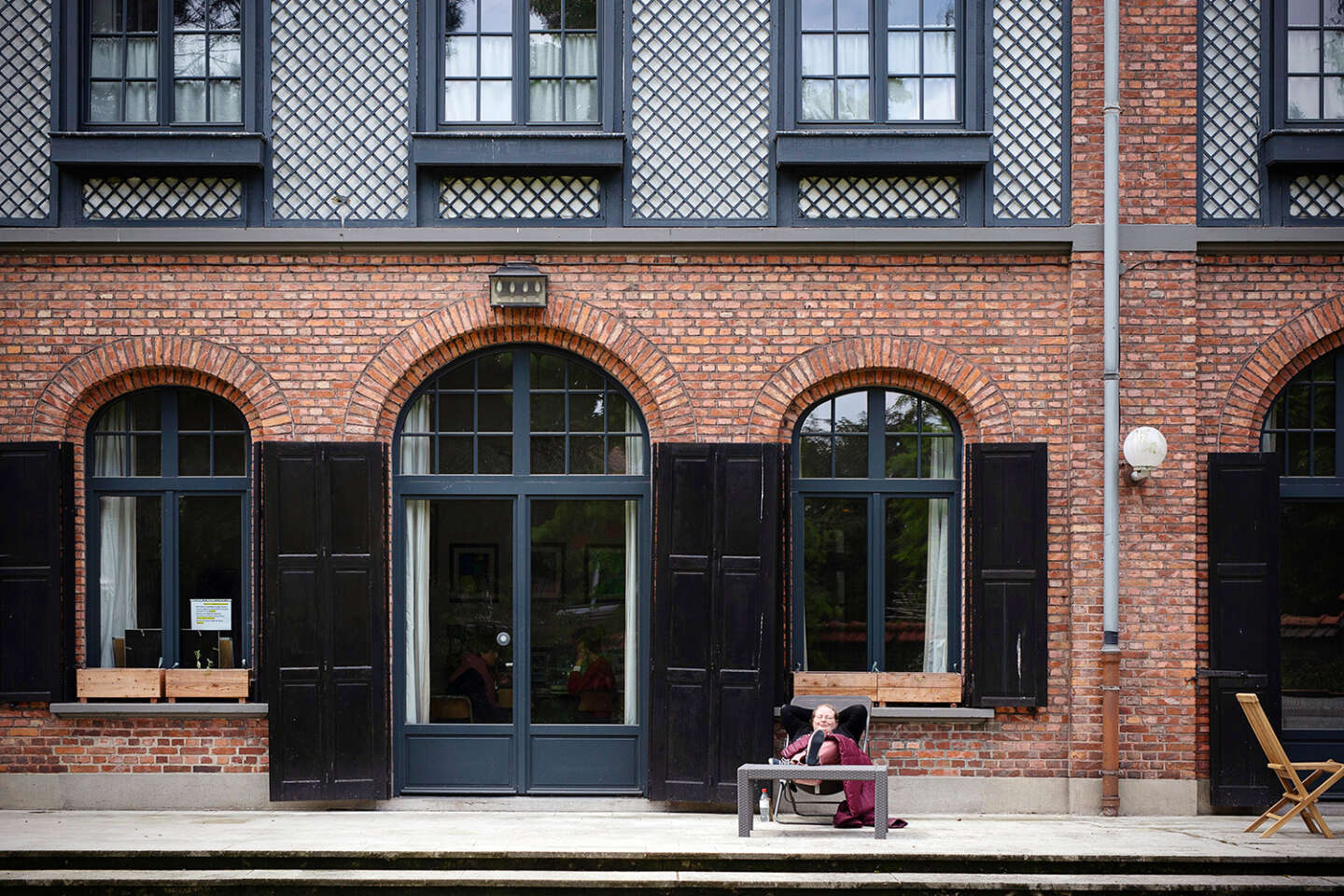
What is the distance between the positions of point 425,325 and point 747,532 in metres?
3.21

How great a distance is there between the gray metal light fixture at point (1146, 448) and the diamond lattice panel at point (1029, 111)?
6.40ft

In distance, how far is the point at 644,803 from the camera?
934 centimetres

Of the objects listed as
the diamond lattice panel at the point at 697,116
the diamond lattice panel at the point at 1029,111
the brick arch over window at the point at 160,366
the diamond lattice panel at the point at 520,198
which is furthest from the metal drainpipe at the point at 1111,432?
the brick arch over window at the point at 160,366

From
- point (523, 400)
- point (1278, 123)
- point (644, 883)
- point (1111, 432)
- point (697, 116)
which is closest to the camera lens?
point (644, 883)

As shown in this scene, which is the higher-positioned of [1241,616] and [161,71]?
[161,71]

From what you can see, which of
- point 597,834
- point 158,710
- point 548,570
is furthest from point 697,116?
point 158,710

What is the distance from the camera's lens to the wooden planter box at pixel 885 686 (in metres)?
9.28

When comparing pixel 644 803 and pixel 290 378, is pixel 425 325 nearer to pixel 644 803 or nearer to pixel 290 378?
pixel 290 378

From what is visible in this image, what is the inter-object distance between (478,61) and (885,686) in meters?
6.34

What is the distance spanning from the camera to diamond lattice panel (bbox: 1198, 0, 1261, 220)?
370 inches

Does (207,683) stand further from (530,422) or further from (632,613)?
(632,613)

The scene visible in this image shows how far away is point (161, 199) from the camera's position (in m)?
9.48

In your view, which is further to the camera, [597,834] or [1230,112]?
[1230,112]

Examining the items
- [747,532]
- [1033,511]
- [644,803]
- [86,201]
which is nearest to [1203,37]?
[1033,511]
